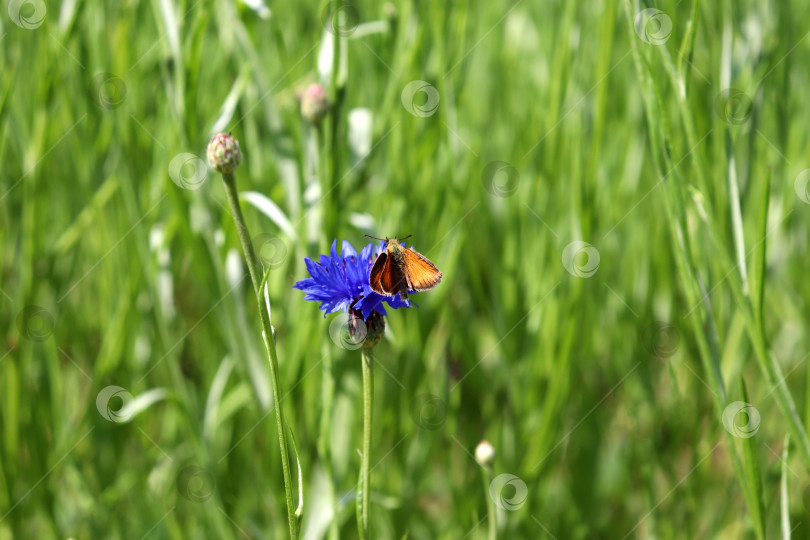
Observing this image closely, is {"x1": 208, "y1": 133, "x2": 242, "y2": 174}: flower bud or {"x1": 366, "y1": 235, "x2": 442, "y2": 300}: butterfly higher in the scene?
{"x1": 208, "y1": 133, "x2": 242, "y2": 174}: flower bud

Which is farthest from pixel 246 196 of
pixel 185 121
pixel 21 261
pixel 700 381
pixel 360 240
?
pixel 700 381

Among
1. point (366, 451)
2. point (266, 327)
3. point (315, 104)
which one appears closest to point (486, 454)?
point (366, 451)

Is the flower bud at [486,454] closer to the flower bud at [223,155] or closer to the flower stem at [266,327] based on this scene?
the flower stem at [266,327]

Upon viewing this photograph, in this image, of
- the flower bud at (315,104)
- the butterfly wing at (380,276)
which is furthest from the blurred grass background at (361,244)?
the butterfly wing at (380,276)

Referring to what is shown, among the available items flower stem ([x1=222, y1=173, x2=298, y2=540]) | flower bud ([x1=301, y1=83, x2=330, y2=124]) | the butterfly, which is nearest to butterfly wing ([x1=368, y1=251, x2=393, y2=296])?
the butterfly

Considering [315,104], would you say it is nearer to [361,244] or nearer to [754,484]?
[361,244]

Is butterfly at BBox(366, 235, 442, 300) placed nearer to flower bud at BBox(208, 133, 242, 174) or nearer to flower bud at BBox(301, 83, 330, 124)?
flower bud at BBox(208, 133, 242, 174)

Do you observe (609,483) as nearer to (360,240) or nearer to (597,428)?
(597,428)
